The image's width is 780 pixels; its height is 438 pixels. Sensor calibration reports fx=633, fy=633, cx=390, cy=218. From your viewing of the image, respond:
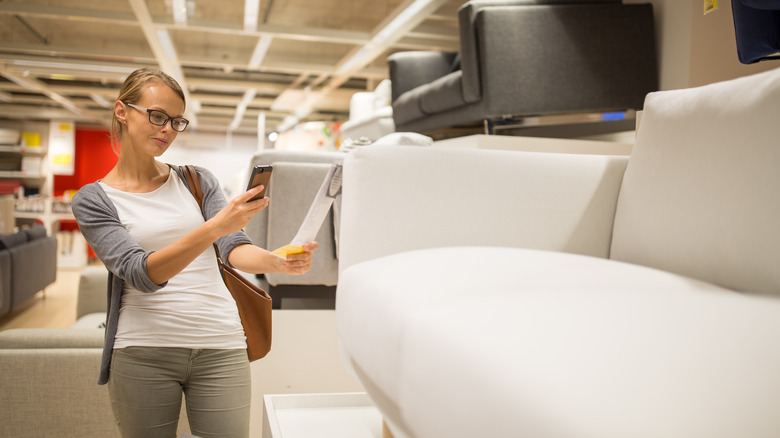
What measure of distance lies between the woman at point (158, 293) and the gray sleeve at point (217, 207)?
0.10ft

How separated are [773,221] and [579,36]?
7.94ft

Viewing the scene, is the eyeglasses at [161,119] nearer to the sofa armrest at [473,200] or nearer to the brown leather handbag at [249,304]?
the brown leather handbag at [249,304]

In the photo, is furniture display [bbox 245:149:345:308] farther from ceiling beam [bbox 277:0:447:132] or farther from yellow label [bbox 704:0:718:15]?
ceiling beam [bbox 277:0:447:132]

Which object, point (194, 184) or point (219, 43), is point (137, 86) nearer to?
point (194, 184)

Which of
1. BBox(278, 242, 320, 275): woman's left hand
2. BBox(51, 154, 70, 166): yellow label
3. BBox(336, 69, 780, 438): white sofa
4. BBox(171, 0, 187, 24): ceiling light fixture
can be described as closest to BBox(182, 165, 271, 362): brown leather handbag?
BBox(278, 242, 320, 275): woman's left hand

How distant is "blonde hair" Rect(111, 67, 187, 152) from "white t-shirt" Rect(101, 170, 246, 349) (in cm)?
16

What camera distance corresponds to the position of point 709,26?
212 cm

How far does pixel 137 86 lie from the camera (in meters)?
1.50

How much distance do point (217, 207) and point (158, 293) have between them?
0.85 ft

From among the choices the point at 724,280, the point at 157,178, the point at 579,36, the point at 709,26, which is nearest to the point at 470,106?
the point at 579,36

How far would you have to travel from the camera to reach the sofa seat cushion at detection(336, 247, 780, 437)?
518 millimetres

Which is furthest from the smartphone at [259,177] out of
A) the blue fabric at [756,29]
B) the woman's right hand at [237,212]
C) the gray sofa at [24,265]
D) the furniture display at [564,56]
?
the gray sofa at [24,265]

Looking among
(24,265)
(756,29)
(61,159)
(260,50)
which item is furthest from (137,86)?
(61,159)

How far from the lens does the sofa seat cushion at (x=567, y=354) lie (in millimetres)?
518
